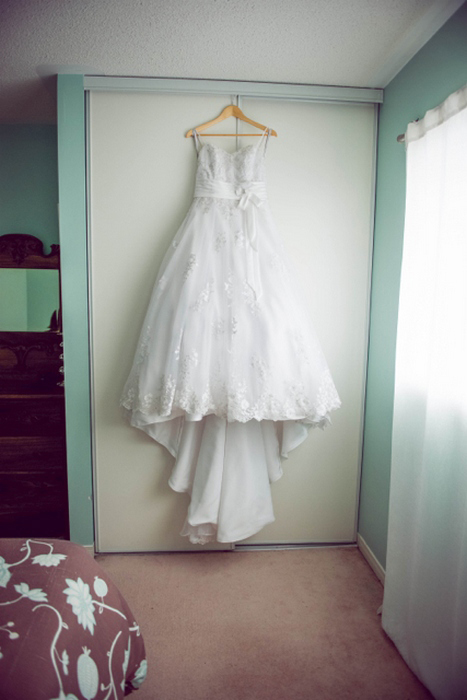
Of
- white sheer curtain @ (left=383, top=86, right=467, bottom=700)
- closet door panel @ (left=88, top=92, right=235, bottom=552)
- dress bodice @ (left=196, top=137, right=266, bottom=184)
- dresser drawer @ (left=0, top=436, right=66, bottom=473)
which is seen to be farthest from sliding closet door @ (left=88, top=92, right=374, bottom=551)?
white sheer curtain @ (left=383, top=86, right=467, bottom=700)

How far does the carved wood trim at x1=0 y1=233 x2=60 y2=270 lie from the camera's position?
2506 mm

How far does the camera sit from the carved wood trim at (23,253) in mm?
2506

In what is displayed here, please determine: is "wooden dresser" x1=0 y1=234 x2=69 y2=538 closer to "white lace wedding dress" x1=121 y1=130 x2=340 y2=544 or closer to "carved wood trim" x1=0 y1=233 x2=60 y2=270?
"carved wood trim" x1=0 y1=233 x2=60 y2=270

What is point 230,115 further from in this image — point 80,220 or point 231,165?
point 80,220

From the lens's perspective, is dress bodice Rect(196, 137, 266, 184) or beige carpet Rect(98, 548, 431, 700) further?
dress bodice Rect(196, 137, 266, 184)

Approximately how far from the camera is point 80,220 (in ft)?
6.68

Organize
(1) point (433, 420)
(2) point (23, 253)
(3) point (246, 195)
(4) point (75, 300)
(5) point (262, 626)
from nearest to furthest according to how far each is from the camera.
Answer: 1. (1) point (433, 420)
2. (5) point (262, 626)
3. (3) point (246, 195)
4. (4) point (75, 300)
5. (2) point (23, 253)

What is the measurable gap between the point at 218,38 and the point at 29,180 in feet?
4.88

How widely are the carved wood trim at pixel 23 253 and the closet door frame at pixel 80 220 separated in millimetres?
581

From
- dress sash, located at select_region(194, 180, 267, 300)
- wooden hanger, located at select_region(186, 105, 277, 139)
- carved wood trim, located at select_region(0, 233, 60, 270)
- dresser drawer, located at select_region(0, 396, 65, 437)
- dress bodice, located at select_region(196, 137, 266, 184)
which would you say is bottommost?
dresser drawer, located at select_region(0, 396, 65, 437)

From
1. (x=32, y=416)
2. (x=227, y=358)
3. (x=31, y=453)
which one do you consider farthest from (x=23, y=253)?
(x=227, y=358)

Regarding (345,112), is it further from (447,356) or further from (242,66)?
(447,356)

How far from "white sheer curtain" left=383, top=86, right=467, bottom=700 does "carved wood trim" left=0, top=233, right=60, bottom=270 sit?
6.63ft

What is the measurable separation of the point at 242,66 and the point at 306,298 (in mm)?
1092
